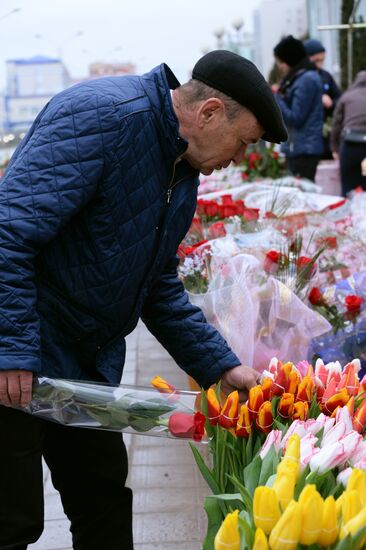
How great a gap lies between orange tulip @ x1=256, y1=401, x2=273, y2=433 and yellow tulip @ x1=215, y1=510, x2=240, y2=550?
502mm

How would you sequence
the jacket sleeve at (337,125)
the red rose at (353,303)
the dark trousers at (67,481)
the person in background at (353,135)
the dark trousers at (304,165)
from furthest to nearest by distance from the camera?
the dark trousers at (304,165) → the jacket sleeve at (337,125) → the person in background at (353,135) → the red rose at (353,303) → the dark trousers at (67,481)

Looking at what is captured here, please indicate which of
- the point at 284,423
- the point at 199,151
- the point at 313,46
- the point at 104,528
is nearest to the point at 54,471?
the point at 104,528

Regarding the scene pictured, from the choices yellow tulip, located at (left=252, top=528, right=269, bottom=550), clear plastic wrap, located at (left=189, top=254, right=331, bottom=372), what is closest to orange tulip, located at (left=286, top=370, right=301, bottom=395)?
yellow tulip, located at (left=252, top=528, right=269, bottom=550)

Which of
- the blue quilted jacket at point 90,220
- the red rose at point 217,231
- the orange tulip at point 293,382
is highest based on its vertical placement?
the blue quilted jacket at point 90,220

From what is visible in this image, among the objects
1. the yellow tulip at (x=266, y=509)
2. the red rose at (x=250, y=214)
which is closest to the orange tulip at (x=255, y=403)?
the yellow tulip at (x=266, y=509)

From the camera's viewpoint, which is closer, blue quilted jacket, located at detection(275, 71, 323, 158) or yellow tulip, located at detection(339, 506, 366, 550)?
yellow tulip, located at detection(339, 506, 366, 550)

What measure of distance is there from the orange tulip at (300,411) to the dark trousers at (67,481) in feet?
2.14

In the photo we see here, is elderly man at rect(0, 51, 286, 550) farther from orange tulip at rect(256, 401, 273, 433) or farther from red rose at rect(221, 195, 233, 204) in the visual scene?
red rose at rect(221, 195, 233, 204)

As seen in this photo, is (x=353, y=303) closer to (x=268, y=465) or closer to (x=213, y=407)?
(x=213, y=407)

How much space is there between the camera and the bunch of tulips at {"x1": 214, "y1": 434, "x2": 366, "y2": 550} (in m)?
Answer: 1.44

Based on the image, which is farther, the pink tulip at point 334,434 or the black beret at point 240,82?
the black beret at point 240,82

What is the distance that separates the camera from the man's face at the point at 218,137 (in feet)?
7.18

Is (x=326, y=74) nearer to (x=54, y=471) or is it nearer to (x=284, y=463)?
(x=54, y=471)

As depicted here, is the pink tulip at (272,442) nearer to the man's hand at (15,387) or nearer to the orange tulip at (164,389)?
the orange tulip at (164,389)
